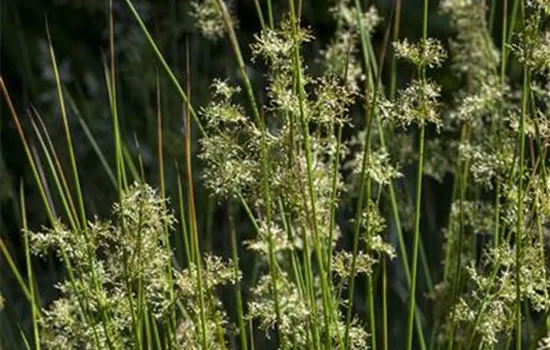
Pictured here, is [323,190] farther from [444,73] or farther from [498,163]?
[444,73]

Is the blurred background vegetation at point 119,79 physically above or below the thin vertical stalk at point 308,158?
above

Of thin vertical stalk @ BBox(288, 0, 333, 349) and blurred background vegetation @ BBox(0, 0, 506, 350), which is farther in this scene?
blurred background vegetation @ BBox(0, 0, 506, 350)

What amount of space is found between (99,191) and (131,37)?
1.46 feet

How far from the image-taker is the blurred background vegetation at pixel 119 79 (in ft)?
9.28

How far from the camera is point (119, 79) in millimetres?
3070

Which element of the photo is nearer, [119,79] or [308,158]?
[308,158]

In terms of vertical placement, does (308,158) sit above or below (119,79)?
below

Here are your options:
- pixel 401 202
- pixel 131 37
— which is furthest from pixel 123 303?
pixel 131 37

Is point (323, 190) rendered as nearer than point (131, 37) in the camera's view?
Yes

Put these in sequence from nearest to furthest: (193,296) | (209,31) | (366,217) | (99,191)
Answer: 1. (366,217)
2. (193,296)
3. (209,31)
4. (99,191)

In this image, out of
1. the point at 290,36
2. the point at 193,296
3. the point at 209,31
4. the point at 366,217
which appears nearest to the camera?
the point at 290,36

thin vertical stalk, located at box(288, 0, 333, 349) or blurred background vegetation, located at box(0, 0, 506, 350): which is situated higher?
blurred background vegetation, located at box(0, 0, 506, 350)

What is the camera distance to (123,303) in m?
A: 1.42

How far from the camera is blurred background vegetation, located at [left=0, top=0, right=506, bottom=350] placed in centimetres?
283
